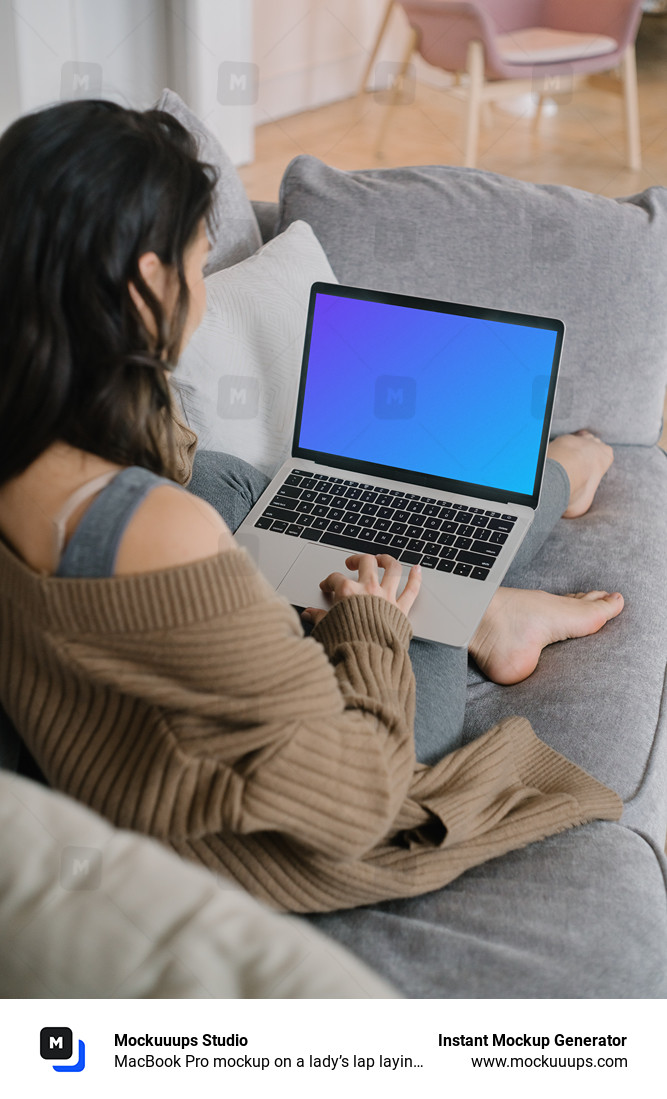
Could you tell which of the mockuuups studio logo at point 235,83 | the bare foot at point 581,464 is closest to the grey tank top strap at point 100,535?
the bare foot at point 581,464

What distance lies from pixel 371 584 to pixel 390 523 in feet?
0.70

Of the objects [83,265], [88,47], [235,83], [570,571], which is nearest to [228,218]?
[570,571]

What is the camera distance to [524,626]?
1.16 m

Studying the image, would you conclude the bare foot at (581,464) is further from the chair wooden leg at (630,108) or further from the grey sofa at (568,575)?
the chair wooden leg at (630,108)

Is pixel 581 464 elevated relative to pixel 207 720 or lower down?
lower down

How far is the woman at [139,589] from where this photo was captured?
0.69 metres

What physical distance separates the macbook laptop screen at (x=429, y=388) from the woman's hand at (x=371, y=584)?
0.19 metres

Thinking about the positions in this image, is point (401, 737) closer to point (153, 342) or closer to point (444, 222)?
point (153, 342)

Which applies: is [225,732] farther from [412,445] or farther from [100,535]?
[412,445]

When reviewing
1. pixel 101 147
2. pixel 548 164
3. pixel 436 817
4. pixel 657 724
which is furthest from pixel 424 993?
pixel 548 164

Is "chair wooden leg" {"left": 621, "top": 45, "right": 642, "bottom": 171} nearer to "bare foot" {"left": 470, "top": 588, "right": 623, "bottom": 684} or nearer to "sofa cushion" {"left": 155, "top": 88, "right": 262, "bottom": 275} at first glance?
"sofa cushion" {"left": 155, "top": 88, "right": 262, "bottom": 275}

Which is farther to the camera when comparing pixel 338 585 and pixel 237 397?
pixel 237 397

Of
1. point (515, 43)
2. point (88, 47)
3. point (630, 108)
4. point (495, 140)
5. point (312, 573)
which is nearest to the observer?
point (312, 573)
